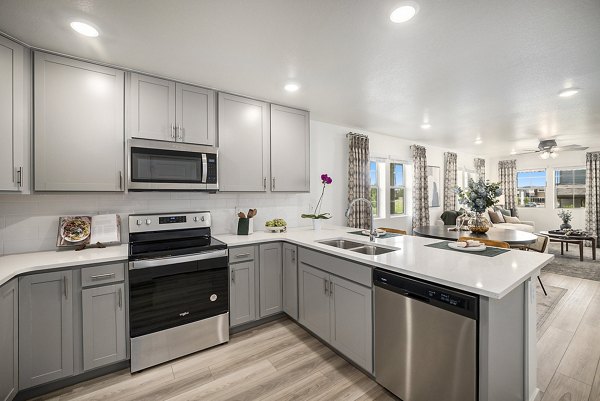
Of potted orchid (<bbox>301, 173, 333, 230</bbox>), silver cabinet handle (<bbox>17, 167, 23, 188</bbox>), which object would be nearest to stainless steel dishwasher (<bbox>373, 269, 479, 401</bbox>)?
potted orchid (<bbox>301, 173, 333, 230</bbox>)

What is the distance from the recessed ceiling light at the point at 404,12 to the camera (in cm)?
156

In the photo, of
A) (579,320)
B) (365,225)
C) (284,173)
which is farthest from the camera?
(365,225)

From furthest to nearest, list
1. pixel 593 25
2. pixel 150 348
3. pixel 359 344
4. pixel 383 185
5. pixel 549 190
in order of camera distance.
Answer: pixel 549 190 → pixel 383 185 → pixel 150 348 → pixel 359 344 → pixel 593 25

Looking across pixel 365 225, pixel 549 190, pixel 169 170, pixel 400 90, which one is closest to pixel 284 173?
pixel 169 170

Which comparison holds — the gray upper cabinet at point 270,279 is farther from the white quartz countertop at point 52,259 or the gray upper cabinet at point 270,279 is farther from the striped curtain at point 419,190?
the striped curtain at point 419,190

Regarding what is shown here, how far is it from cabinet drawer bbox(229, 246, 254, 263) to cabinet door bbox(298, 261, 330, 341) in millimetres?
526

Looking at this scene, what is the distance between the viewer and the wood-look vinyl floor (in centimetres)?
185

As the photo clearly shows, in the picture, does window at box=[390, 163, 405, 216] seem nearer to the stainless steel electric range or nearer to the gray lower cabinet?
the gray lower cabinet

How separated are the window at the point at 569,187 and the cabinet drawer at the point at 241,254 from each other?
9.14 m

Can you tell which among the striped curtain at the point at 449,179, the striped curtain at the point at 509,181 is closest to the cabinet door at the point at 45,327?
the striped curtain at the point at 449,179

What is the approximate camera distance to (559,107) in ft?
11.3

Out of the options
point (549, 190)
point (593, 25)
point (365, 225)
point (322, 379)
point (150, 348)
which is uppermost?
point (593, 25)

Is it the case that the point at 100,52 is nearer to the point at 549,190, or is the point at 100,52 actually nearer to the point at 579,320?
the point at 579,320

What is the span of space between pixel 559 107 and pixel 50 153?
18.5 feet
